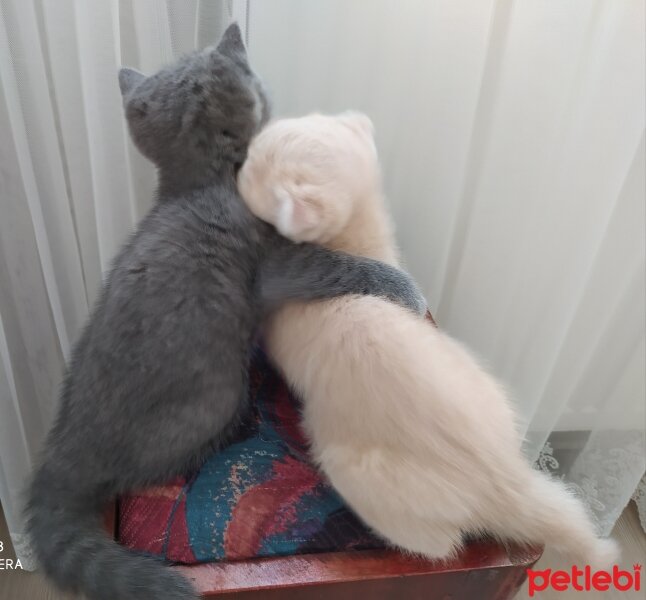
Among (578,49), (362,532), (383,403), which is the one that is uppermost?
(578,49)

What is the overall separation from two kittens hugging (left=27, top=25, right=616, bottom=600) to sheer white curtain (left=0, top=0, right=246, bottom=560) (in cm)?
12

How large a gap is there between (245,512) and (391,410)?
0.17 m

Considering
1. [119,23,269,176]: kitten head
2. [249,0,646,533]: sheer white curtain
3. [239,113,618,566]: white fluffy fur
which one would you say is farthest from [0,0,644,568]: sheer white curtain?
[239,113,618,566]: white fluffy fur

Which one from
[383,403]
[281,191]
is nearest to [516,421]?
[383,403]

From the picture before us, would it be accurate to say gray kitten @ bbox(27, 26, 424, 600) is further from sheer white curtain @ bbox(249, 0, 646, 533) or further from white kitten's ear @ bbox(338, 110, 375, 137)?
sheer white curtain @ bbox(249, 0, 646, 533)

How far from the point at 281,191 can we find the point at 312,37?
32 centimetres

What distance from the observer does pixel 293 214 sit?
0.52m

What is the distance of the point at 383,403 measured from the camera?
0.52 metres

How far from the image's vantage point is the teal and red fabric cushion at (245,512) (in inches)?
21.1

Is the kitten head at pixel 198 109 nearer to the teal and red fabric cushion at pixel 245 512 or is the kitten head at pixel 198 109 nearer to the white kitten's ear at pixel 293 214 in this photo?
the white kitten's ear at pixel 293 214

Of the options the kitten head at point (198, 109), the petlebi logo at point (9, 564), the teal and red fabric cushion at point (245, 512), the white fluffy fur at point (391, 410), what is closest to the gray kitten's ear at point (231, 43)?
the kitten head at point (198, 109)

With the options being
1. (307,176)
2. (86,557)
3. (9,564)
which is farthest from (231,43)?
(9,564)

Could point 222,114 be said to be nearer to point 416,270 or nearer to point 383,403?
point 383,403

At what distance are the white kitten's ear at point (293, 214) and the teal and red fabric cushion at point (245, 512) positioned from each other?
23 cm
